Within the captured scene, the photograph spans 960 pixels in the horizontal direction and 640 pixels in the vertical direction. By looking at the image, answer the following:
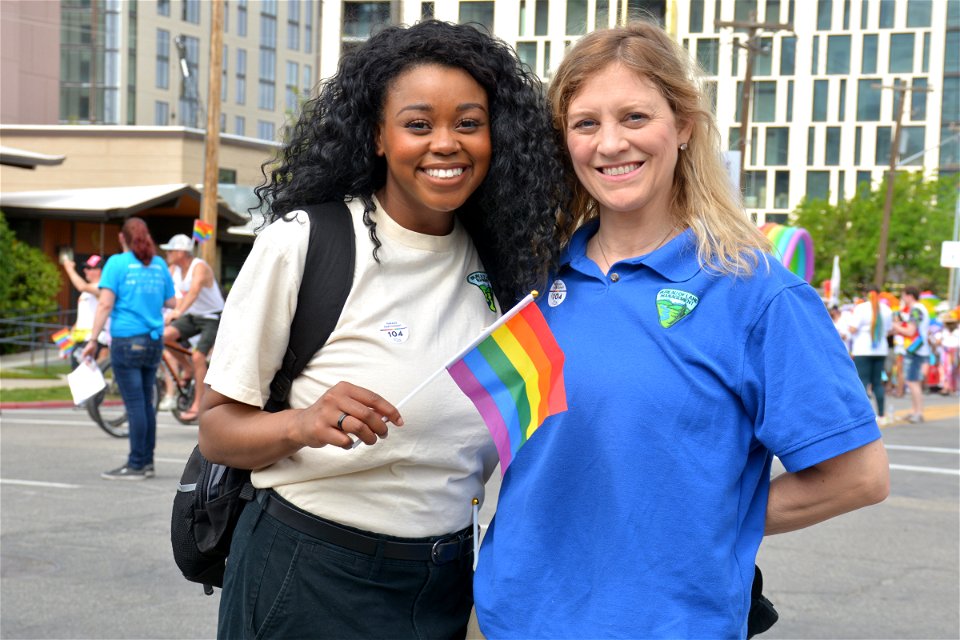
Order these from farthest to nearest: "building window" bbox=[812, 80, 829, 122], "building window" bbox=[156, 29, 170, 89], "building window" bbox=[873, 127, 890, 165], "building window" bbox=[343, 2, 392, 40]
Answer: "building window" bbox=[873, 127, 890, 165]
"building window" bbox=[812, 80, 829, 122]
"building window" bbox=[156, 29, 170, 89]
"building window" bbox=[343, 2, 392, 40]

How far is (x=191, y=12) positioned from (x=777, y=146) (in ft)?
122

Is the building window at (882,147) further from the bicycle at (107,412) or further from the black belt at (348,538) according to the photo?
the black belt at (348,538)

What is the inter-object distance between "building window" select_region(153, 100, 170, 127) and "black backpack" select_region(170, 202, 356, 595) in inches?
2656

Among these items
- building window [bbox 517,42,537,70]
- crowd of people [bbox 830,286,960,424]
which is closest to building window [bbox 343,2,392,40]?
building window [bbox 517,42,537,70]

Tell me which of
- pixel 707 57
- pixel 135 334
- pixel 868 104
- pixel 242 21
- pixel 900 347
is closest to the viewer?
pixel 707 57

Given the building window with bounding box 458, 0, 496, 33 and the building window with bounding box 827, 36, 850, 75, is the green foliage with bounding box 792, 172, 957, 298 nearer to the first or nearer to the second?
the building window with bounding box 827, 36, 850, 75

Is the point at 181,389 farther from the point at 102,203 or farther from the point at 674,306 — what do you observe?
the point at 102,203

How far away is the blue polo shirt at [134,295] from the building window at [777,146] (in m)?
67.7

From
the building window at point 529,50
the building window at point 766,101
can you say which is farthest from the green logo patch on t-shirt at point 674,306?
the building window at point 766,101

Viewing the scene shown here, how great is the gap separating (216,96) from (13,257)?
28.1 feet

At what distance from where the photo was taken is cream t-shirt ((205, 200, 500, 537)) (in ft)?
7.49

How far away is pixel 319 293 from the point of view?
231 cm

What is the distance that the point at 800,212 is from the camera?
64.9 metres

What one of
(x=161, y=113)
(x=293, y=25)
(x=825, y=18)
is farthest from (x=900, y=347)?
(x=293, y=25)
